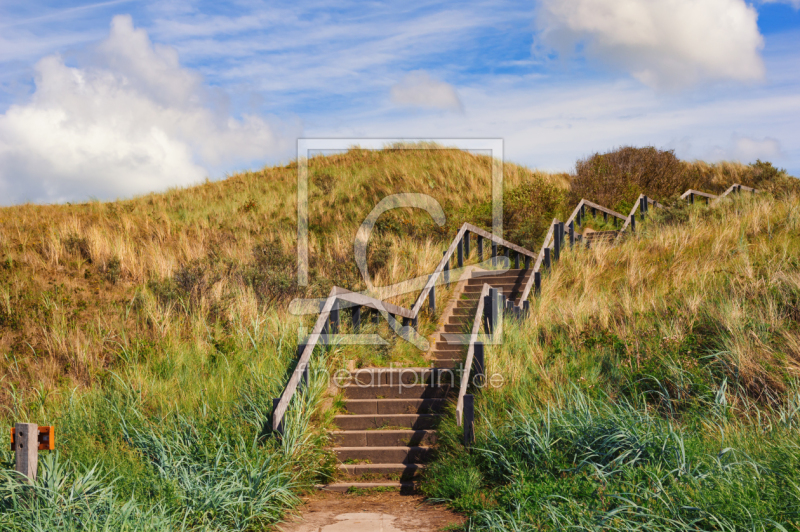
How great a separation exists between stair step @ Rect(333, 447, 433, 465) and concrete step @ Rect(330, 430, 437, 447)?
0.60 feet

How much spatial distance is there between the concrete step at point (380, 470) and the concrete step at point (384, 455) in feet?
0.52

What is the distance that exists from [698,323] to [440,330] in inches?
182

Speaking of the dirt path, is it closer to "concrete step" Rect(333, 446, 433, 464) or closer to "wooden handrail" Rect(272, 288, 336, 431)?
"concrete step" Rect(333, 446, 433, 464)

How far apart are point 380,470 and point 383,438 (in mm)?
562

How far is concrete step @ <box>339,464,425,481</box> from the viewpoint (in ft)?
24.2

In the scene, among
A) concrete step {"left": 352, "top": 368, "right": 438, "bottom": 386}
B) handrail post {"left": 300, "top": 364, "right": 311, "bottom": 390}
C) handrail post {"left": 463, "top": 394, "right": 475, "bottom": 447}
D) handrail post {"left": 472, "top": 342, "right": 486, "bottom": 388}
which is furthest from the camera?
concrete step {"left": 352, "top": 368, "right": 438, "bottom": 386}

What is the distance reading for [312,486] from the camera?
6934 millimetres

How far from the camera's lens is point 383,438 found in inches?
313

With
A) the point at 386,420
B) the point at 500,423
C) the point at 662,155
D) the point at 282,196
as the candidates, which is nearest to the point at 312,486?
the point at 386,420

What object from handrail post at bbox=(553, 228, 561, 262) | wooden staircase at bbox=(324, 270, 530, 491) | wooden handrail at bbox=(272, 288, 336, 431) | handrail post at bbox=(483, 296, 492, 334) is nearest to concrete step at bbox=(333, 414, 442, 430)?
wooden staircase at bbox=(324, 270, 530, 491)

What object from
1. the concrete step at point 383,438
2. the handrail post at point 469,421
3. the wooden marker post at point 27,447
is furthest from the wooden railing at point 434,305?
the wooden marker post at point 27,447

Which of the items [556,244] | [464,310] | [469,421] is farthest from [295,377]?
[556,244]

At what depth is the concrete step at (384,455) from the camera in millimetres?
7609

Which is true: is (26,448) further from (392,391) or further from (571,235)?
(571,235)
